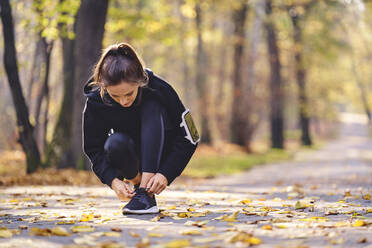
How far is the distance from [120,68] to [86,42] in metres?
6.27

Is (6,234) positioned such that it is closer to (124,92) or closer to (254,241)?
(124,92)

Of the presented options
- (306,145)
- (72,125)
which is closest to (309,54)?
(306,145)

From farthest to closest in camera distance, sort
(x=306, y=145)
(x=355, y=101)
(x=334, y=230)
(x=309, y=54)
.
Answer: (x=355, y=101)
(x=306, y=145)
(x=309, y=54)
(x=334, y=230)

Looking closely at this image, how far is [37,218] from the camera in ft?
14.5

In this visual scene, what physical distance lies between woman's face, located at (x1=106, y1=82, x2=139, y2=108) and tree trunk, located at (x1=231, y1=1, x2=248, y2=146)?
18.9 metres

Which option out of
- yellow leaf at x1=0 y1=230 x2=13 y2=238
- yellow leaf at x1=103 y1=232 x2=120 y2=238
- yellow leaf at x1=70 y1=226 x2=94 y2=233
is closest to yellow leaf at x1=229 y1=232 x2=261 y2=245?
Result: yellow leaf at x1=103 y1=232 x2=120 y2=238

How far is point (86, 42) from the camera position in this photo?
395 inches

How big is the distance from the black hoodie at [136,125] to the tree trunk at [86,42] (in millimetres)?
5427

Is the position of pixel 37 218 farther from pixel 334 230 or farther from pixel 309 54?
pixel 309 54

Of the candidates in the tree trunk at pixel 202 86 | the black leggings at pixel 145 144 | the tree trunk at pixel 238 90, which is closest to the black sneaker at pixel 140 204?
the black leggings at pixel 145 144

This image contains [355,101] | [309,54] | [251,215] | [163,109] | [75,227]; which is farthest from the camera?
[355,101]

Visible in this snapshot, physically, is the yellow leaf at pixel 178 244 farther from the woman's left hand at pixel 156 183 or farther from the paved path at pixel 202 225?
the woman's left hand at pixel 156 183

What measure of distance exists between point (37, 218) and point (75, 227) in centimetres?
92

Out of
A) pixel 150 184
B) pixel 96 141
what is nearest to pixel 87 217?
pixel 150 184
